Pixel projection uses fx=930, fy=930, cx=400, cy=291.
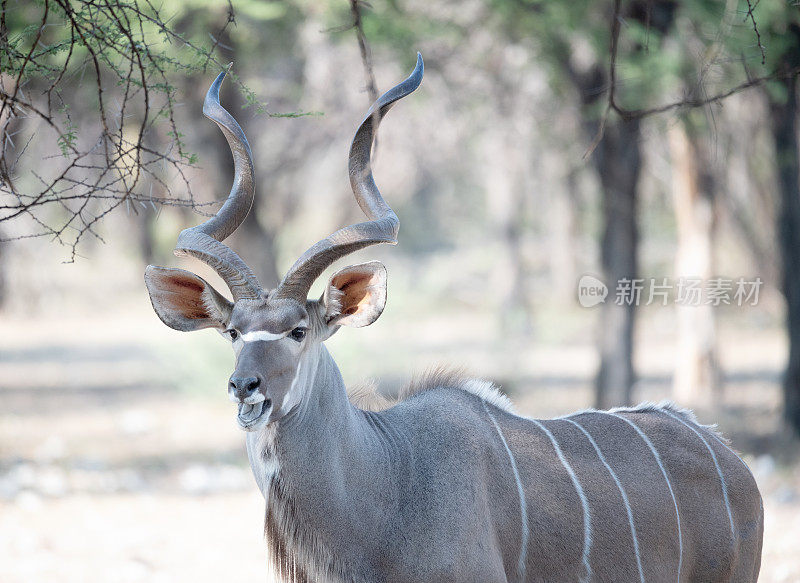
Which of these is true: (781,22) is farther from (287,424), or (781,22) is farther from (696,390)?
(287,424)

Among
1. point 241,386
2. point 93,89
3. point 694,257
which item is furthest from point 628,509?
point 694,257

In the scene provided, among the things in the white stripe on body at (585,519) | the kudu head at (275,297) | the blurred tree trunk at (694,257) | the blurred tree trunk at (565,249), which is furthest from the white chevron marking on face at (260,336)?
the blurred tree trunk at (565,249)

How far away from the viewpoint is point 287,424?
10.4 ft

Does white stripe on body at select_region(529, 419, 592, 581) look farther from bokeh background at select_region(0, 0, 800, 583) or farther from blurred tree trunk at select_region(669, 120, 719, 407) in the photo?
blurred tree trunk at select_region(669, 120, 719, 407)

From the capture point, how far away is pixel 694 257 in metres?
11.2

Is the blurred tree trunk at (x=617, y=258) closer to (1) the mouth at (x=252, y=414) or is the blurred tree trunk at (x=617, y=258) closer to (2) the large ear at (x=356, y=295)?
(2) the large ear at (x=356, y=295)

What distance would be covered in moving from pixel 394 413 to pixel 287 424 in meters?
0.67

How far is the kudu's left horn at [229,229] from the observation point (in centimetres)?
325

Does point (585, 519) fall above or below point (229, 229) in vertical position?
below

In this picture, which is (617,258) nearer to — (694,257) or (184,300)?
(694,257)

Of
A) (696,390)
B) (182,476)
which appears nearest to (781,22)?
(696,390)

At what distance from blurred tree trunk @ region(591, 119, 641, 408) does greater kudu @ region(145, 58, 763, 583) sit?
5.20m

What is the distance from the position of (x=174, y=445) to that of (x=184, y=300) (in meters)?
7.67

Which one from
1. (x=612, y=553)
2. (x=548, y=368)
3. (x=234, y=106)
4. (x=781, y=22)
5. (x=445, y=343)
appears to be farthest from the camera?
(x=445, y=343)
